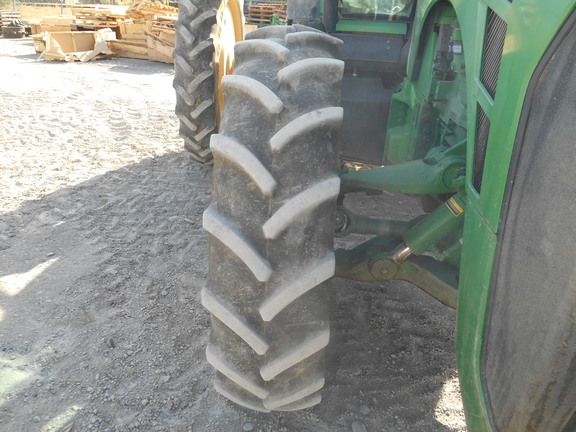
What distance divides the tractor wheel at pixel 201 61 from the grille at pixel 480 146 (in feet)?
6.98

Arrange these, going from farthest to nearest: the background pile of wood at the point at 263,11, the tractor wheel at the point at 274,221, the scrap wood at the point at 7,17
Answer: the scrap wood at the point at 7,17, the background pile of wood at the point at 263,11, the tractor wheel at the point at 274,221

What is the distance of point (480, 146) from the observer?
1.34 m

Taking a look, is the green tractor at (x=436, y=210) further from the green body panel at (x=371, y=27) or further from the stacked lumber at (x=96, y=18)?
the stacked lumber at (x=96, y=18)

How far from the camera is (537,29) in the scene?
3.23 feet

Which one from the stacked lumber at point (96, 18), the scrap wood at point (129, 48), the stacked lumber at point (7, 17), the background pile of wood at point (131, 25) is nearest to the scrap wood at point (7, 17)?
the stacked lumber at point (7, 17)

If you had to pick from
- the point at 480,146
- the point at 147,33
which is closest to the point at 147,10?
the point at 147,33

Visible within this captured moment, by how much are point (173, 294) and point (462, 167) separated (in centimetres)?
170

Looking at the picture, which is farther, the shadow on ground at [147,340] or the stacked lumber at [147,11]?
the stacked lumber at [147,11]

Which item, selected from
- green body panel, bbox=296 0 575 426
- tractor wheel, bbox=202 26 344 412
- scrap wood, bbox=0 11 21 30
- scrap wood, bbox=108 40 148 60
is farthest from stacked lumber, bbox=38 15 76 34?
tractor wheel, bbox=202 26 344 412

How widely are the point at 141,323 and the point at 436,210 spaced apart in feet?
5.19

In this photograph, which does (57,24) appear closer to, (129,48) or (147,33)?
(129,48)

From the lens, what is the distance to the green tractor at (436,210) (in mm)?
980

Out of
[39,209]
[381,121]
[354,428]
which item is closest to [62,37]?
[39,209]

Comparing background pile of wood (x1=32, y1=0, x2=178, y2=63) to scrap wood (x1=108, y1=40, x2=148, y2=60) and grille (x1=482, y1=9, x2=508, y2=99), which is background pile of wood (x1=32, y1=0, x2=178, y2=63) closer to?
scrap wood (x1=108, y1=40, x2=148, y2=60)
